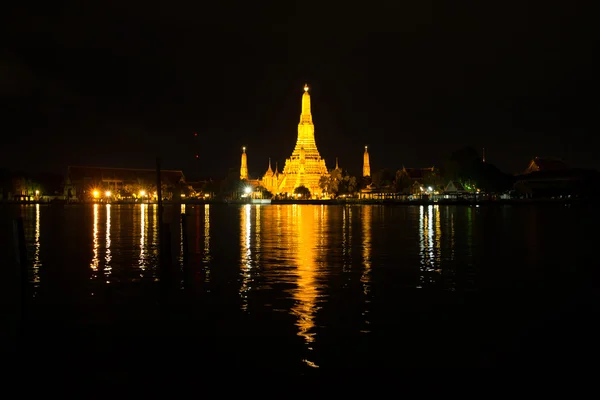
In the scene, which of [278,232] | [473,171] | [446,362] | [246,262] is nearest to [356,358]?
[446,362]

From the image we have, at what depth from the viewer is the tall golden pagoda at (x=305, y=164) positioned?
132500 millimetres

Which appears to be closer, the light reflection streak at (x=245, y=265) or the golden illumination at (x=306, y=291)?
the golden illumination at (x=306, y=291)

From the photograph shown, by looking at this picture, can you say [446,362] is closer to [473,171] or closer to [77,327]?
[77,327]

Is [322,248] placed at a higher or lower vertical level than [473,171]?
lower

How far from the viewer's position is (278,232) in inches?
1543

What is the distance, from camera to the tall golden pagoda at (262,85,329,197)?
132500 mm

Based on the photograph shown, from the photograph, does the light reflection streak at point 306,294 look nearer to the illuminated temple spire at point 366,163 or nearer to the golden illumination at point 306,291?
the golden illumination at point 306,291

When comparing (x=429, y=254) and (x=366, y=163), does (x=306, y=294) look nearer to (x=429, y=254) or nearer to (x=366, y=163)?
(x=429, y=254)

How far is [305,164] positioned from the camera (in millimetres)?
133750

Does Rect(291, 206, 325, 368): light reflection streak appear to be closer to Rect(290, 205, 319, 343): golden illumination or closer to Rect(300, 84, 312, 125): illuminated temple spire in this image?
Rect(290, 205, 319, 343): golden illumination

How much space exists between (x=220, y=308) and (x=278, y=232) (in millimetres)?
24114

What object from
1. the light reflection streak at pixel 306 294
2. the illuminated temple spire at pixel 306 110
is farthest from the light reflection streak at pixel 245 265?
the illuminated temple spire at pixel 306 110

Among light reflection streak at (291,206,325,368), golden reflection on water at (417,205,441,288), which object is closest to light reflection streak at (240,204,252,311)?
light reflection streak at (291,206,325,368)

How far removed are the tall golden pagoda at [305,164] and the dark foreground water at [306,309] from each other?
10437cm
